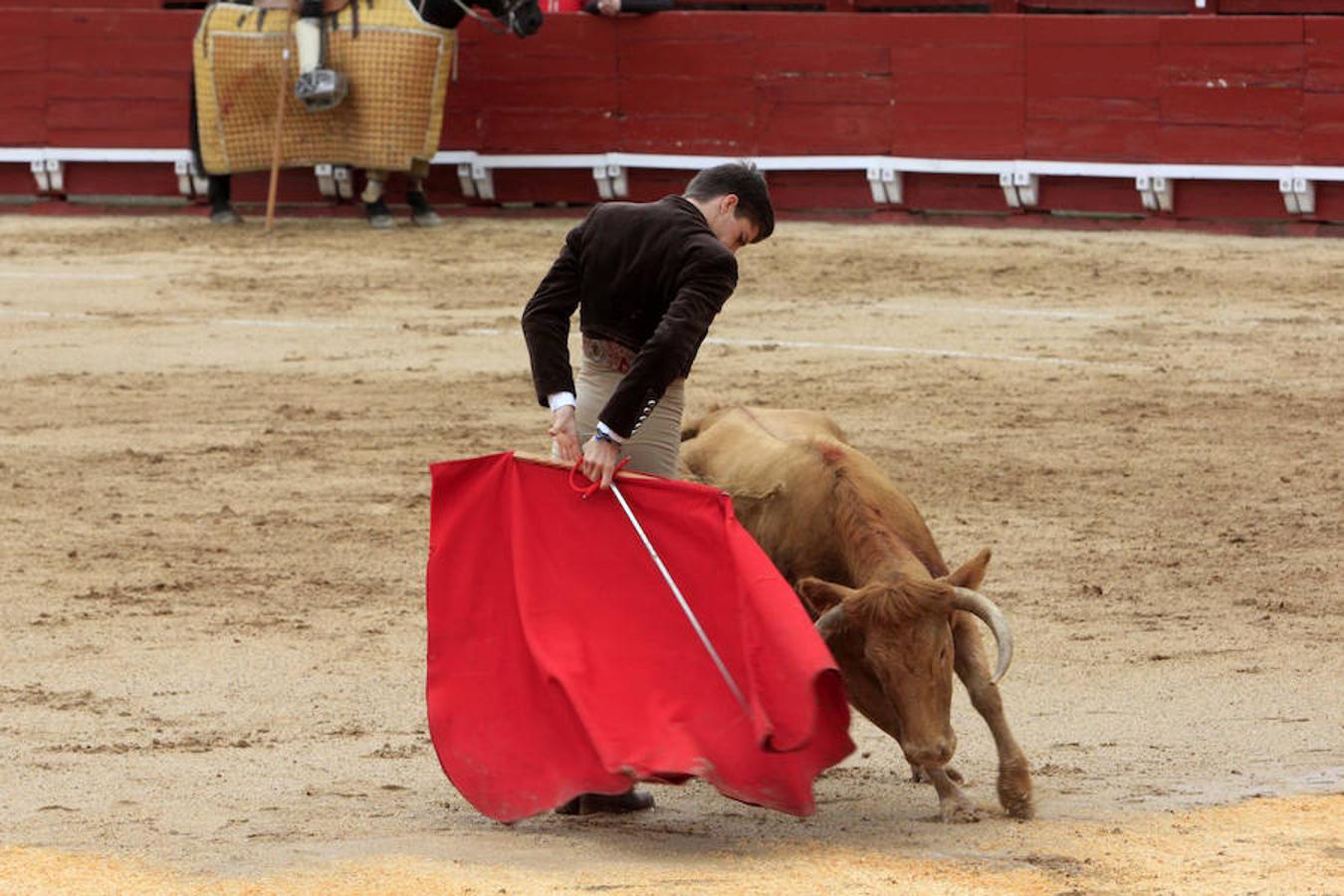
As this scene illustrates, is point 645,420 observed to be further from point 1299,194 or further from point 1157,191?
point 1157,191

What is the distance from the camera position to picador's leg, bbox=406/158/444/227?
47.5ft

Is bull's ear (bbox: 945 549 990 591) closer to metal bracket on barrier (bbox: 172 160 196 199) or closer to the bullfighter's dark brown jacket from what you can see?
the bullfighter's dark brown jacket

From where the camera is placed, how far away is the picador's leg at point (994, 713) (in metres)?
4.34

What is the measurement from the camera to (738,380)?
951 centimetres

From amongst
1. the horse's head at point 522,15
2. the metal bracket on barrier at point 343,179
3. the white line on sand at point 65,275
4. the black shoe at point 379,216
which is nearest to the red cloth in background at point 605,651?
the white line on sand at point 65,275

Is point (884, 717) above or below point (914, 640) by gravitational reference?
below

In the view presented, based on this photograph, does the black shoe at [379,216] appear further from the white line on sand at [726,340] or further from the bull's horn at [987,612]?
the bull's horn at [987,612]

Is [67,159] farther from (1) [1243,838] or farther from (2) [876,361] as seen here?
(1) [1243,838]

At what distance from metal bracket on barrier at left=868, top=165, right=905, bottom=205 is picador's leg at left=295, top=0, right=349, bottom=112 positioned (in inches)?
130

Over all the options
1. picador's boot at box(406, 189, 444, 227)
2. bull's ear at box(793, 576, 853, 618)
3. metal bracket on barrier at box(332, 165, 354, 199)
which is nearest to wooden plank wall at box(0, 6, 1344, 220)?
metal bracket on barrier at box(332, 165, 354, 199)

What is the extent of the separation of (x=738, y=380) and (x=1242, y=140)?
4.93 m

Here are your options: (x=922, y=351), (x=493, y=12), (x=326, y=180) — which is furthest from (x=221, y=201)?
(x=922, y=351)

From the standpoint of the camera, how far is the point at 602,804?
445cm

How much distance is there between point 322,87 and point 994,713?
10421 millimetres
